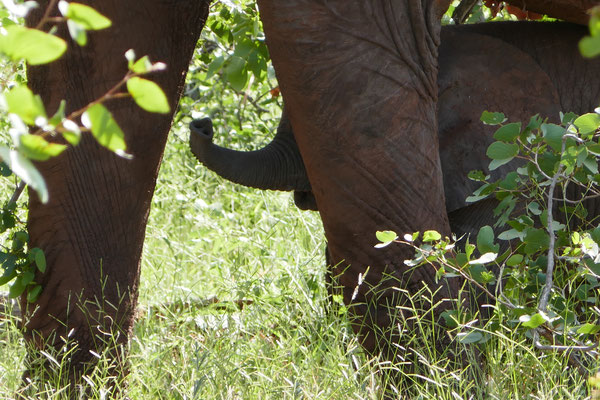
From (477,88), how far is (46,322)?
4.20 feet

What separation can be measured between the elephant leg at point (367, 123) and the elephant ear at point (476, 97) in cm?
45

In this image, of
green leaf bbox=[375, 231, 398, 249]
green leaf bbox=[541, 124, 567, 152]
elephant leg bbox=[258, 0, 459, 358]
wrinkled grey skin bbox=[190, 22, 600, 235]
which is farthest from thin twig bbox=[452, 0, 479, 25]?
green leaf bbox=[375, 231, 398, 249]

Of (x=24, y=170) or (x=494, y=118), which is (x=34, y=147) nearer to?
(x=24, y=170)

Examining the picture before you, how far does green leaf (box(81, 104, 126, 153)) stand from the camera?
932mm

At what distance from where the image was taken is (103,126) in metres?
0.95

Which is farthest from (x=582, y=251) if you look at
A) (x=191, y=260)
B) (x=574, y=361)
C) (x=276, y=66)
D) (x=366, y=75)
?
(x=191, y=260)

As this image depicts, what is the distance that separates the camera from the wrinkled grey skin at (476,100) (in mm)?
2697

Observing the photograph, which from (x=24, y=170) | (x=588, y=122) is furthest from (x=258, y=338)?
(x=24, y=170)

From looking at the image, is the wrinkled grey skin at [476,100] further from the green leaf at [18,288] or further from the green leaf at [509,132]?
the green leaf at [18,288]

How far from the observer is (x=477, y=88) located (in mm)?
2736

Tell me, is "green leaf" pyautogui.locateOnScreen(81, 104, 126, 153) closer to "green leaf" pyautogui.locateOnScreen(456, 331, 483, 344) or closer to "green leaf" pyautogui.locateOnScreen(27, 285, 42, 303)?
"green leaf" pyautogui.locateOnScreen(456, 331, 483, 344)

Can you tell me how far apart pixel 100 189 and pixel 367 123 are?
0.67 metres

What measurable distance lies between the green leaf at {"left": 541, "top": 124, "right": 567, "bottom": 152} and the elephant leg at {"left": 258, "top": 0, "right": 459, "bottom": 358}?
237 millimetres

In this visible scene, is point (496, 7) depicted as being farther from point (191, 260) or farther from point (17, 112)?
point (17, 112)
